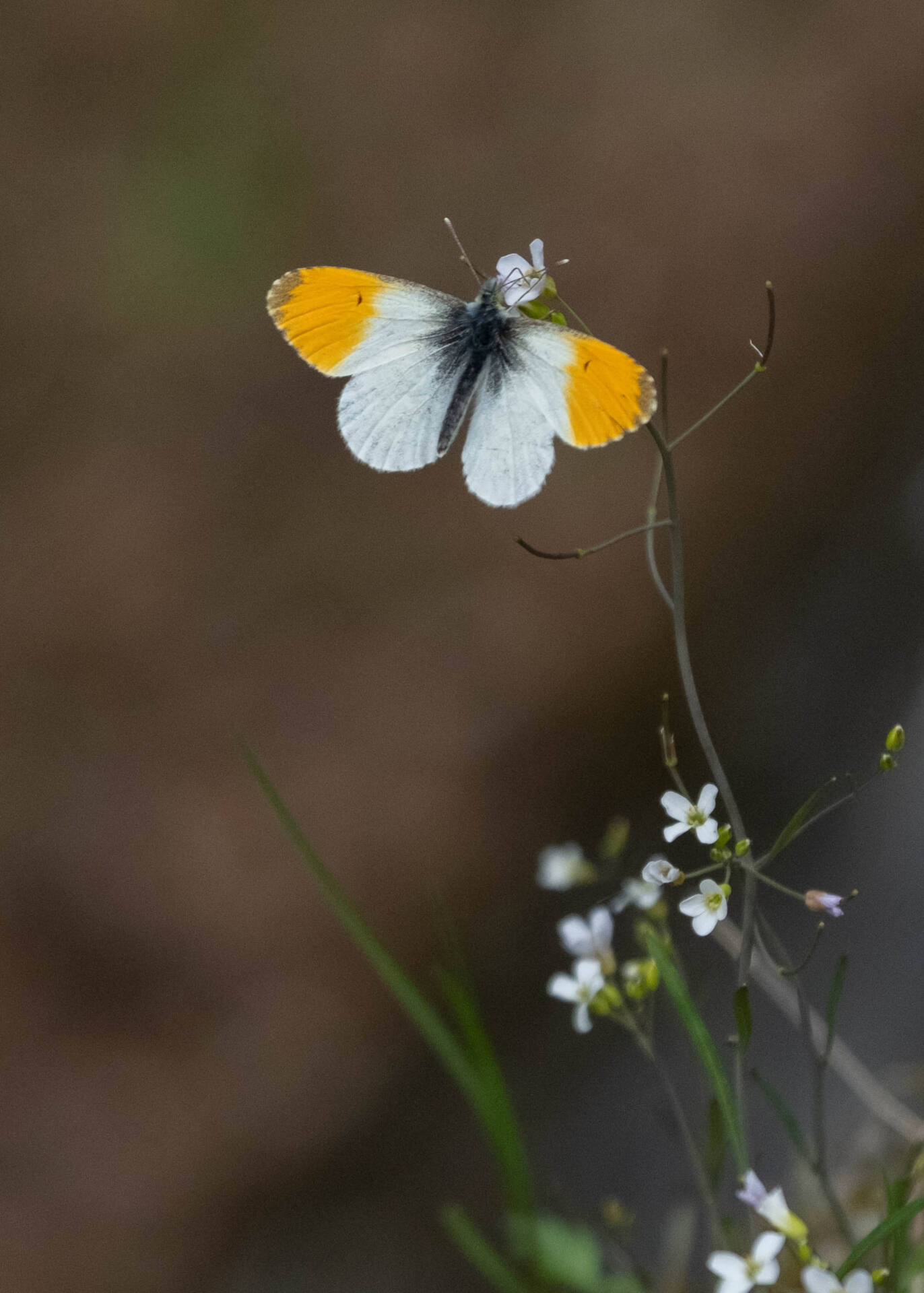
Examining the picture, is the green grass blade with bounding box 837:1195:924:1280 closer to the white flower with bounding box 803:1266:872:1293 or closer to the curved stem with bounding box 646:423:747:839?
the white flower with bounding box 803:1266:872:1293

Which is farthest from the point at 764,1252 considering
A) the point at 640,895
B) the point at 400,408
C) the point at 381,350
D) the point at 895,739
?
the point at 381,350

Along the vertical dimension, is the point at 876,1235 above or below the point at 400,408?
below

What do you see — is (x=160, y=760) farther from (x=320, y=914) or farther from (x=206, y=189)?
(x=206, y=189)

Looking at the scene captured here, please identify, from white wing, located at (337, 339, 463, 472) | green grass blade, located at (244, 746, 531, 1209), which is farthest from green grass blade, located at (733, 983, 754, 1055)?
white wing, located at (337, 339, 463, 472)

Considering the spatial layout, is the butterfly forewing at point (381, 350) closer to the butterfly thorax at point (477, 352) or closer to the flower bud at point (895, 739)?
the butterfly thorax at point (477, 352)

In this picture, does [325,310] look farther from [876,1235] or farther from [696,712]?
[876,1235]

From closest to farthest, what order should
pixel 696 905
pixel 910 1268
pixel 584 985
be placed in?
pixel 696 905 → pixel 910 1268 → pixel 584 985

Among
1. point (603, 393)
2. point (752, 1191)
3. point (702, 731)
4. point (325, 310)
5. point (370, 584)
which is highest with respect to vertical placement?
point (325, 310)
